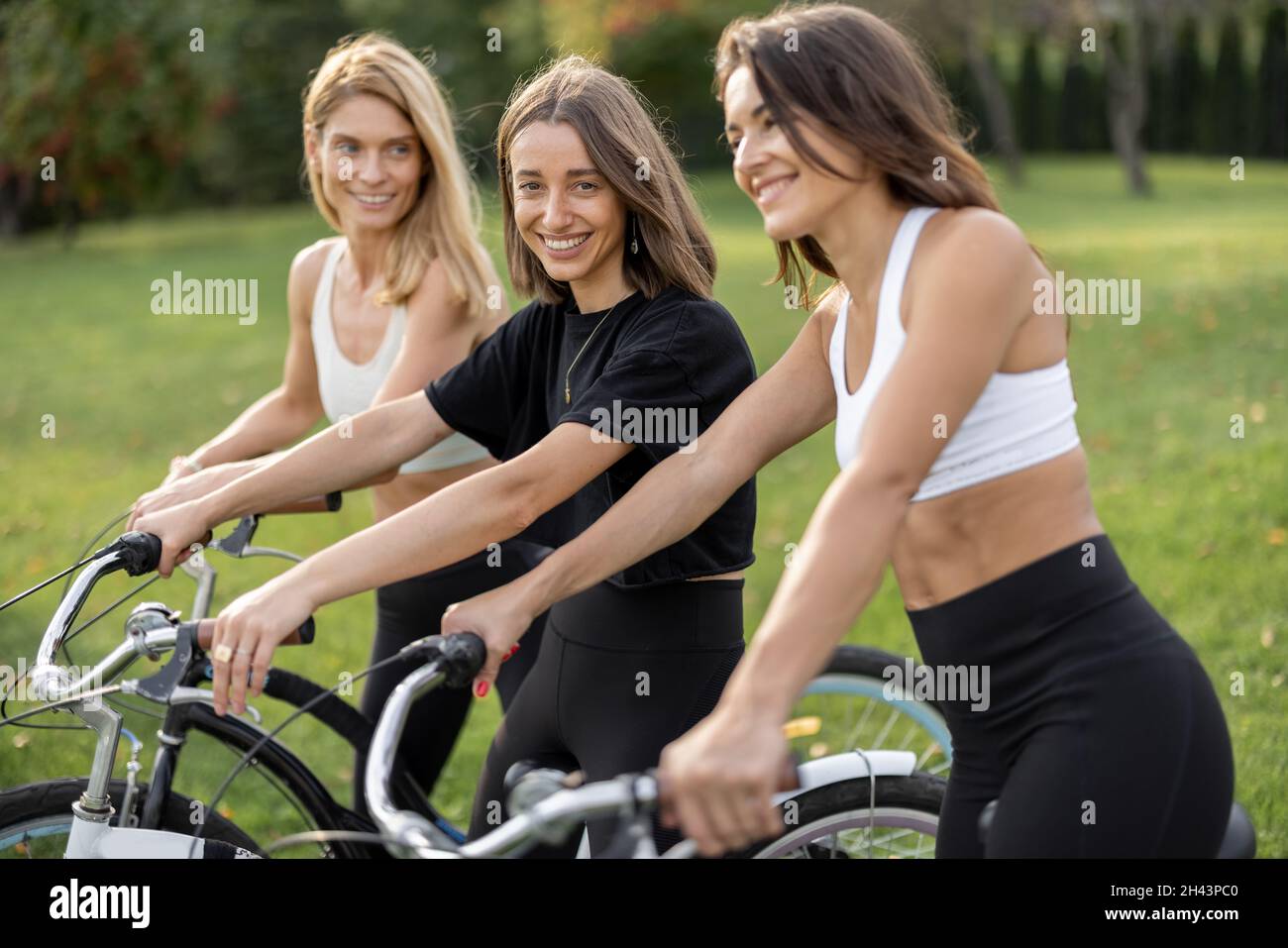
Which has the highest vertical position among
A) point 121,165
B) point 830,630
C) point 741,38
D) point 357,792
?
point 121,165

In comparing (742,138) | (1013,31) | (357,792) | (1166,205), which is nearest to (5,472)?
(357,792)

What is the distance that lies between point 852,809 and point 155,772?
143 cm

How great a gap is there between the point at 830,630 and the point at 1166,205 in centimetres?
2424

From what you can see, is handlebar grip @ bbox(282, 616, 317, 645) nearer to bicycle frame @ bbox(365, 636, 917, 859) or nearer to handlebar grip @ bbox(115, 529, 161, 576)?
bicycle frame @ bbox(365, 636, 917, 859)

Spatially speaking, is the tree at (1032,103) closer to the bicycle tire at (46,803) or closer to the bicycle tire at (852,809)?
the bicycle tire at (852,809)

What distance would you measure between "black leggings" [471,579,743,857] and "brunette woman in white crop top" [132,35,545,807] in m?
0.63

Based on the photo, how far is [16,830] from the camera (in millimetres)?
2848

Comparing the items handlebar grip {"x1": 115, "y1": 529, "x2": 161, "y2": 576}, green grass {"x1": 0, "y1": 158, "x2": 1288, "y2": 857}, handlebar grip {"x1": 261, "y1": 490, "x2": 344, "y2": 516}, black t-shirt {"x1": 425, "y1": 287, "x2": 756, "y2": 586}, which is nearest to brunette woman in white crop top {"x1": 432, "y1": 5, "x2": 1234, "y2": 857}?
black t-shirt {"x1": 425, "y1": 287, "x2": 756, "y2": 586}

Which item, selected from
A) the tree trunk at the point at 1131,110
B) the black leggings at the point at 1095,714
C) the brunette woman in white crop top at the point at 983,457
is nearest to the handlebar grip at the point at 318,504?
the brunette woman in white crop top at the point at 983,457

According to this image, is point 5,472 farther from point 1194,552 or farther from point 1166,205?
point 1166,205

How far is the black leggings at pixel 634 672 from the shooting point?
2.84 m

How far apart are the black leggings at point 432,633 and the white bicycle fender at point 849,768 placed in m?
0.94

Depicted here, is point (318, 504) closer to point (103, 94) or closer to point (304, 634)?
point (304, 634)

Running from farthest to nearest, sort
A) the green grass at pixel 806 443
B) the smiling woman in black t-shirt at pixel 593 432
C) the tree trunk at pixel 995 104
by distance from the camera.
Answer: the tree trunk at pixel 995 104, the green grass at pixel 806 443, the smiling woman in black t-shirt at pixel 593 432
